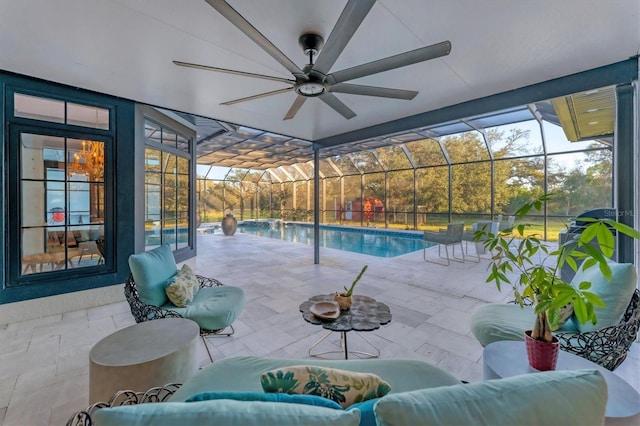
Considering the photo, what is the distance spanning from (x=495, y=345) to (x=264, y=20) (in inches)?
105

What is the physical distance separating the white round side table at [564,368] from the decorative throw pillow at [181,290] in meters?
2.28

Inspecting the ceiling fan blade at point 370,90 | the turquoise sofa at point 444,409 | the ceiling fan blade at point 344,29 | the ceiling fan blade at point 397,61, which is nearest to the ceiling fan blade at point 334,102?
the ceiling fan blade at point 370,90

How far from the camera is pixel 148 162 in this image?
163 inches

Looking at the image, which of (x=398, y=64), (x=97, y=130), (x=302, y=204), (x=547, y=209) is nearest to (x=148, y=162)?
(x=97, y=130)

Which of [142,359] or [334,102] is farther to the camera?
[334,102]

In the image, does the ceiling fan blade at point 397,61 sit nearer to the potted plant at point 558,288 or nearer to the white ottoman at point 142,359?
the potted plant at point 558,288

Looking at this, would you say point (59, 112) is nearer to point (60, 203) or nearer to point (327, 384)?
point (60, 203)

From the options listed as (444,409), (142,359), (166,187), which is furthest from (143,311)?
(166,187)

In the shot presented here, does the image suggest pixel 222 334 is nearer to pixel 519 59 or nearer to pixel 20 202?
pixel 20 202

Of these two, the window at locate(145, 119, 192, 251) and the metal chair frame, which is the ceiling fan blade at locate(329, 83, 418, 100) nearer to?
the metal chair frame

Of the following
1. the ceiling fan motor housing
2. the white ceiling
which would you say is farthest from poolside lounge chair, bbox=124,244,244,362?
the ceiling fan motor housing

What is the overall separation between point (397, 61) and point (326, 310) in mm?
1887

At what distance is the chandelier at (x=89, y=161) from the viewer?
3.40m

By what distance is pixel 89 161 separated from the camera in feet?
11.4
